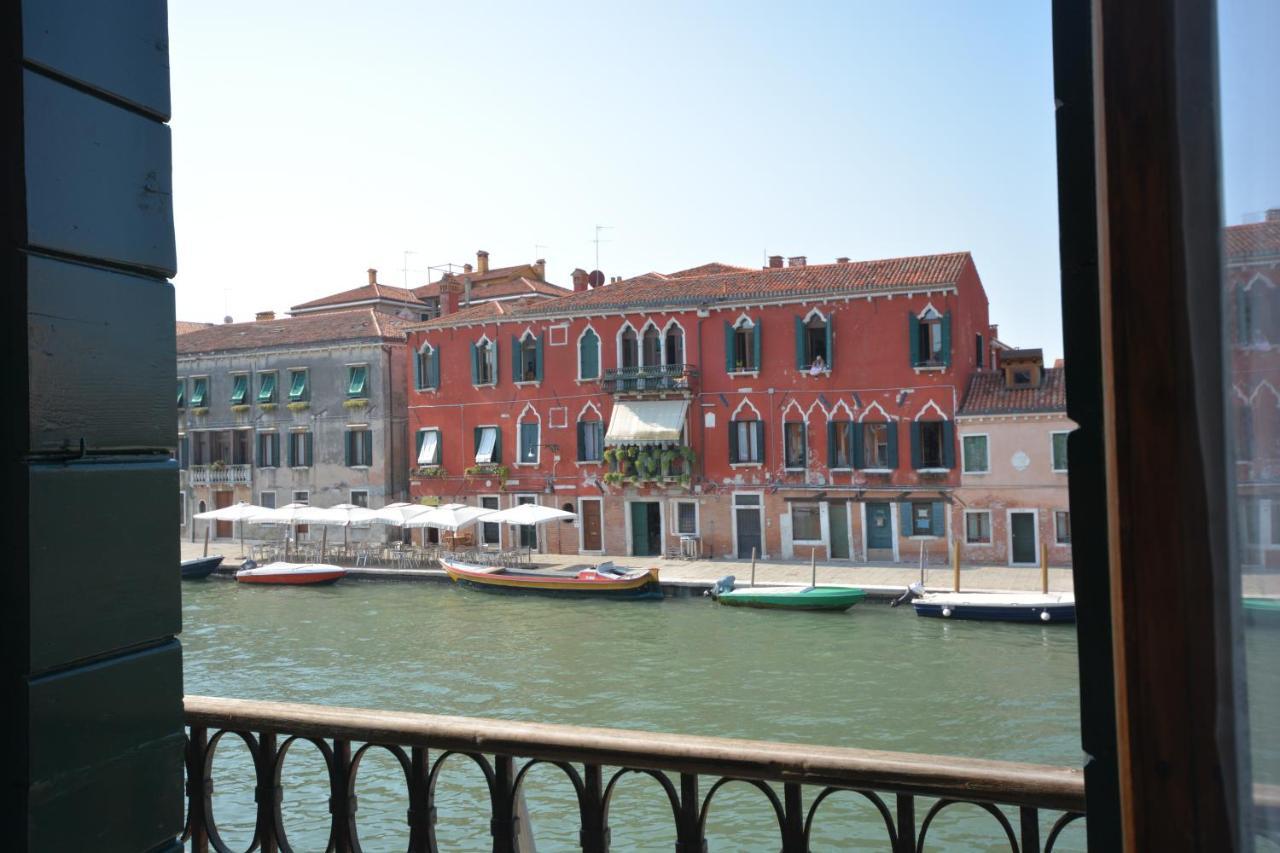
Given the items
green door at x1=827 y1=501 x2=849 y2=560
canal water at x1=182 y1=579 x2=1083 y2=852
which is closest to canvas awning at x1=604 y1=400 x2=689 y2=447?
green door at x1=827 y1=501 x2=849 y2=560

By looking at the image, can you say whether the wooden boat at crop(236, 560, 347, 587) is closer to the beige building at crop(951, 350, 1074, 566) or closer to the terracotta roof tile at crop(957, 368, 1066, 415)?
the beige building at crop(951, 350, 1074, 566)

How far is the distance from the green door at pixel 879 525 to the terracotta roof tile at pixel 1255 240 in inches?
890

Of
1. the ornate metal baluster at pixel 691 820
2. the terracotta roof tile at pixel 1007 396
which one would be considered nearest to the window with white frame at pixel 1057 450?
the terracotta roof tile at pixel 1007 396

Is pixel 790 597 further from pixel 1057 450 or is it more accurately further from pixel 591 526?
pixel 591 526

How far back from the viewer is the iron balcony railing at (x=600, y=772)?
70.2 inches

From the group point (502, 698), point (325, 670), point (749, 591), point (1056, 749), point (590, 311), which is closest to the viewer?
point (1056, 749)

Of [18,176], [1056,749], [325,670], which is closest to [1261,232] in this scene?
[18,176]

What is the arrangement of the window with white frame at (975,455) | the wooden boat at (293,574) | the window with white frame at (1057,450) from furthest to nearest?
the wooden boat at (293,574) → the window with white frame at (975,455) → the window with white frame at (1057,450)

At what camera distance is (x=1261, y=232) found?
85 cm

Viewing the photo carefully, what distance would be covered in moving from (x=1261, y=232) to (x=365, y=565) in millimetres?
26695

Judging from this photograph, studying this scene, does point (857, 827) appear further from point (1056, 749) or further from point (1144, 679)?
point (1144, 679)

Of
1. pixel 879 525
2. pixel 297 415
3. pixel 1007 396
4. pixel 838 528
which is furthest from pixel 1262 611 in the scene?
pixel 297 415

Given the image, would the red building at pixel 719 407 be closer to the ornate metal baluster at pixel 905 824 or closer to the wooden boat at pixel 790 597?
the wooden boat at pixel 790 597

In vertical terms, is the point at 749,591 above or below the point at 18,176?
below
